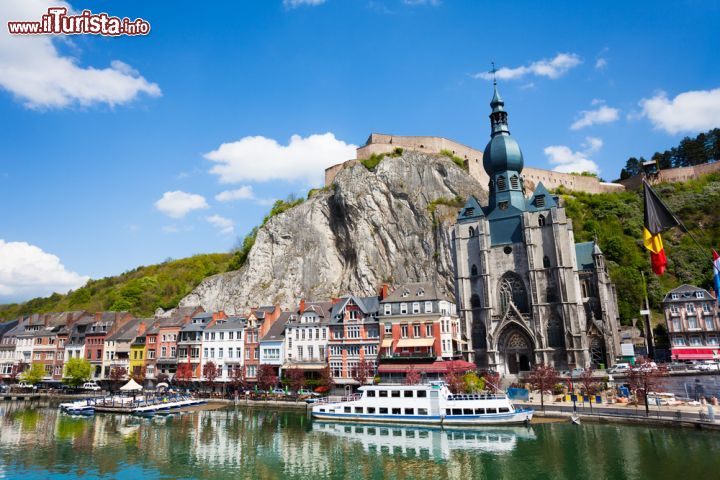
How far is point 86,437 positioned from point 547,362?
43.1 meters

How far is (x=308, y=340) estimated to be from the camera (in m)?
56.0

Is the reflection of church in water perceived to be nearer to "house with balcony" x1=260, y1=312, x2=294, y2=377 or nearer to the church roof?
the church roof

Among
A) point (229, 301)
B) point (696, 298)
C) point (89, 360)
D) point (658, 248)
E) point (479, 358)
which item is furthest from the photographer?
point (229, 301)

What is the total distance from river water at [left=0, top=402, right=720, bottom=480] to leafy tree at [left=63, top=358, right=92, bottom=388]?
2433 cm

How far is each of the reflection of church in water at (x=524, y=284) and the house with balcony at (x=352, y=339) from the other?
11339 millimetres

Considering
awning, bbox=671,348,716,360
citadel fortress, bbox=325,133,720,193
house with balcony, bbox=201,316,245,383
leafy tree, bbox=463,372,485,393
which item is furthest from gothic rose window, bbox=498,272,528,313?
citadel fortress, bbox=325,133,720,193

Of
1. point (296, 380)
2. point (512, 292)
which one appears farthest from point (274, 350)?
point (512, 292)

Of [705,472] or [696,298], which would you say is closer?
[705,472]

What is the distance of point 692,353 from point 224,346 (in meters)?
57.4

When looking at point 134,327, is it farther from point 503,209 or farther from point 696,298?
point 696,298

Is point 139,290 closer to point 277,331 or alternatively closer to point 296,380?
point 277,331

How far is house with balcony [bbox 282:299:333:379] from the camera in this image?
54688 mm

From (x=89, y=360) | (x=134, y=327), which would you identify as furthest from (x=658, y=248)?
(x=89, y=360)

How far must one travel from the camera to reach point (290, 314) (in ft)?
199
